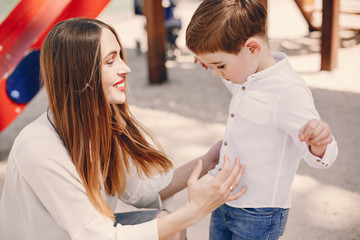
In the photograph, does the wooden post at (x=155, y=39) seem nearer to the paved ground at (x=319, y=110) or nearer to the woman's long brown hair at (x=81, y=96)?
the paved ground at (x=319, y=110)

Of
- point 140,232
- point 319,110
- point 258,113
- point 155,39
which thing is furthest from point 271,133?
point 155,39

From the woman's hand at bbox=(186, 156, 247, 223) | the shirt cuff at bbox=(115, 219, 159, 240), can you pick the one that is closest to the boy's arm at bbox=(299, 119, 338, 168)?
the woman's hand at bbox=(186, 156, 247, 223)

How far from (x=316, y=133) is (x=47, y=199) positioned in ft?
2.51

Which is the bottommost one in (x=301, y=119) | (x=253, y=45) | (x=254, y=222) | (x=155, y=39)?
(x=155, y=39)

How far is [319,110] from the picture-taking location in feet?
9.98

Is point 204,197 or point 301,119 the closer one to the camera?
point 301,119

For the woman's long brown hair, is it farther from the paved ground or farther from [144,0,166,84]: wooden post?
[144,0,166,84]: wooden post

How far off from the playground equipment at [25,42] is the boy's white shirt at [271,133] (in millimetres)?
1531

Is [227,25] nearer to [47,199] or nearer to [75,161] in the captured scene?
[75,161]

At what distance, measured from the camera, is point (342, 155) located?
7.96ft

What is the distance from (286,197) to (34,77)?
70.2 inches

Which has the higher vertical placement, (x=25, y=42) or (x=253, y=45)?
(x=253, y=45)

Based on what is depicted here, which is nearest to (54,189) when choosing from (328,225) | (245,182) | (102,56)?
(102,56)

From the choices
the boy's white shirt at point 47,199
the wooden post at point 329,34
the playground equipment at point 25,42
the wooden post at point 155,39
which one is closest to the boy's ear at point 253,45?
the boy's white shirt at point 47,199
